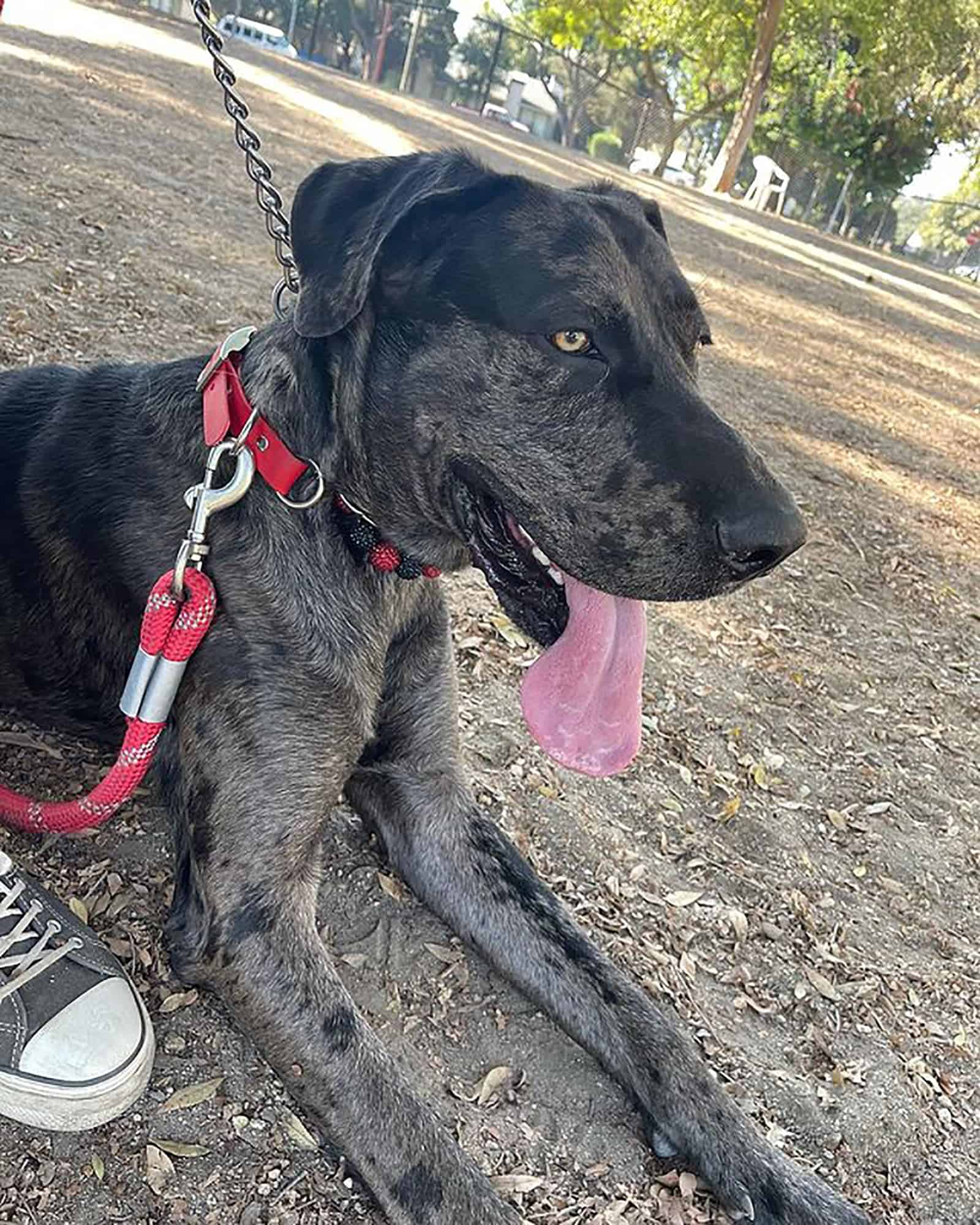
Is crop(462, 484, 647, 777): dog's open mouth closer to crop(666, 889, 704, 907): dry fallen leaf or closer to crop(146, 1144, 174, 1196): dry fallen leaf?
crop(666, 889, 704, 907): dry fallen leaf

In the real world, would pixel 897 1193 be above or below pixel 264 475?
below

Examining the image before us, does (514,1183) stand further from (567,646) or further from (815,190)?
(815,190)

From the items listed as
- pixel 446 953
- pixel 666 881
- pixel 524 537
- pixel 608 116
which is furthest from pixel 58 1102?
pixel 608 116

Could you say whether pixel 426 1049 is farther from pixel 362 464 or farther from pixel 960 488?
pixel 960 488

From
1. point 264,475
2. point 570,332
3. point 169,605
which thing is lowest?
point 169,605

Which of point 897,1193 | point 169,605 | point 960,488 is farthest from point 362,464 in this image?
point 960,488

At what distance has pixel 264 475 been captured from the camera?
2.56 meters

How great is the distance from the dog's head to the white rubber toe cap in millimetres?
1125

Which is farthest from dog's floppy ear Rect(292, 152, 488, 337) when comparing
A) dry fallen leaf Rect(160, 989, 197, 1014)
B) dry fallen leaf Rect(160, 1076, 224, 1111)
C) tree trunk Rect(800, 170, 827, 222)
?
tree trunk Rect(800, 170, 827, 222)

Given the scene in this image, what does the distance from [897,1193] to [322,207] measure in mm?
2798

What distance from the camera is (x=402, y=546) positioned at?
271 cm

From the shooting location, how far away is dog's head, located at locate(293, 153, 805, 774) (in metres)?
2.39

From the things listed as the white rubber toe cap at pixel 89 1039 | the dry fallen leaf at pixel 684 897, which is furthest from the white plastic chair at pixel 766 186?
the white rubber toe cap at pixel 89 1039

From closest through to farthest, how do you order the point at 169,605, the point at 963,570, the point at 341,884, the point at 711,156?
the point at 169,605 → the point at 341,884 → the point at 963,570 → the point at 711,156
